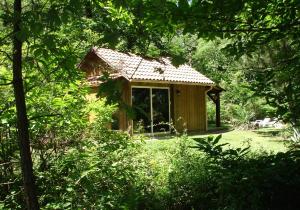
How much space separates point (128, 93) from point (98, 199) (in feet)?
39.4

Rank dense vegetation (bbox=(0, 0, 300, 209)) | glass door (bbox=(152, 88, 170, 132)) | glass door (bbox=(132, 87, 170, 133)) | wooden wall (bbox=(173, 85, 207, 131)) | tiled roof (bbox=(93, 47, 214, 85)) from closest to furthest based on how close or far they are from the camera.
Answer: dense vegetation (bbox=(0, 0, 300, 209)) → tiled roof (bbox=(93, 47, 214, 85)) → glass door (bbox=(132, 87, 170, 133)) → glass door (bbox=(152, 88, 170, 132)) → wooden wall (bbox=(173, 85, 207, 131))

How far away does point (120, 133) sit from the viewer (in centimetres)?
498

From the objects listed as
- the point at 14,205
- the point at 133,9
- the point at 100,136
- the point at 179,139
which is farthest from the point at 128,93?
the point at 133,9

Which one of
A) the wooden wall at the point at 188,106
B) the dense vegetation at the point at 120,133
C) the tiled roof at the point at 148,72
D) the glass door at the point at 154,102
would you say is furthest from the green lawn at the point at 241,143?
the wooden wall at the point at 188,106

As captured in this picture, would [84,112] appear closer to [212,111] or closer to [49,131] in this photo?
[49,131]

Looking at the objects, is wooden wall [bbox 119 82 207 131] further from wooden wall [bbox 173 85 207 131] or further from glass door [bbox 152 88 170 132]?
glass door [bbox 152 88 170 132]

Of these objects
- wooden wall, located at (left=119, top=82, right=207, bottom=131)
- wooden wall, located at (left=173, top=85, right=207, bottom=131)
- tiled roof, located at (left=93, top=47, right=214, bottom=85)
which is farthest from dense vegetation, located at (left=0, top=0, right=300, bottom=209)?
wooden wall, located at (left=173, top=85, right=207, bottom=131)

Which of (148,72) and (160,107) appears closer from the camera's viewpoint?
Answer: (148,72)

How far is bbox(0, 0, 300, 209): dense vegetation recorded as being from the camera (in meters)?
2.49

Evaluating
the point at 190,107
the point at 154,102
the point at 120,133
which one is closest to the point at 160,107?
the point at 154,102

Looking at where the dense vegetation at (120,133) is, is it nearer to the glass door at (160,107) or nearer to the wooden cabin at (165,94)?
the wooden cabin at (165,94)

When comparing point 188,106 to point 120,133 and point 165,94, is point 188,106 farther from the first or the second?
point 120,133

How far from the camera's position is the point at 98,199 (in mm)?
3834

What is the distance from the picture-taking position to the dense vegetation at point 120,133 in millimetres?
2494
